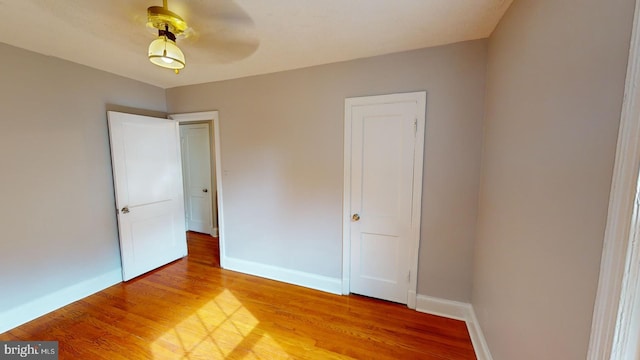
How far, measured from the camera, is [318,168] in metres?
2.49

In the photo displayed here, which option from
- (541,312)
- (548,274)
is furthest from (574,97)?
(541,312)

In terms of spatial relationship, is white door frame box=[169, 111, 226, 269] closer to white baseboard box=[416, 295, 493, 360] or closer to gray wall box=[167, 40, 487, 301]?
gray wall box=[167, 40, 487, 301]

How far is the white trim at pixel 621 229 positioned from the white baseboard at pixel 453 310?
55.9 inches

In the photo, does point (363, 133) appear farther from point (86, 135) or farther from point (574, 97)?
point (86, 135)

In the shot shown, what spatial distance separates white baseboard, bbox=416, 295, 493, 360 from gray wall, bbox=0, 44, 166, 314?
3.42 metres

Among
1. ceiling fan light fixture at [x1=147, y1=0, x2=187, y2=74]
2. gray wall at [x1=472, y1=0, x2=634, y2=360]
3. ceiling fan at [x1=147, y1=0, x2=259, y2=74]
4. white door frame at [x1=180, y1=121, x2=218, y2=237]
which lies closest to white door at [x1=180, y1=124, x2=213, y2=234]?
white door frame at [x1=180, y1=121, x2=218, y2=237]

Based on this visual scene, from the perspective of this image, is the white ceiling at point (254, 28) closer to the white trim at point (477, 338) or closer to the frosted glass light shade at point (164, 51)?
the frosted glass light shade at point (164, 51)

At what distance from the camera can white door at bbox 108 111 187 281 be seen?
270 centimetres

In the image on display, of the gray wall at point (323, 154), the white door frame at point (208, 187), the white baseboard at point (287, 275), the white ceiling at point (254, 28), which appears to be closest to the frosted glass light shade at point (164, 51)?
the white ceiling at point (254, 28)

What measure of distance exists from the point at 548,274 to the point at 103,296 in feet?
12.1

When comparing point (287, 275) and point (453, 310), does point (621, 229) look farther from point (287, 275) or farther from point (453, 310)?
point (287, 275)

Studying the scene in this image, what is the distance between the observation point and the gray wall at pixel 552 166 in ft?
2.32

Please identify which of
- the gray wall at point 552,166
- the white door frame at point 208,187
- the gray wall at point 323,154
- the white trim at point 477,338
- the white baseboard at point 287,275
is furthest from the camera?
the white door frame at point 208,187

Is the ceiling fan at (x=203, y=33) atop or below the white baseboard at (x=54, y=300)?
atop
